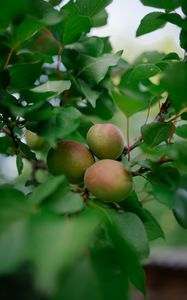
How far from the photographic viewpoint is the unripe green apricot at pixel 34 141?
1.08 metres

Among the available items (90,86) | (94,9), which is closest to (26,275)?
(90,86)

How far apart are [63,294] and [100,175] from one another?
0.37m

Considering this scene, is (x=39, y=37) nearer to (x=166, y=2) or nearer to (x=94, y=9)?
(x=94, y=9)

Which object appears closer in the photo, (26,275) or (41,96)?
(26,275)

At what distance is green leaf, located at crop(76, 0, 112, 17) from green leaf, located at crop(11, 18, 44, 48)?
221 millimetres

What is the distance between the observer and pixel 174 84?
0.61m

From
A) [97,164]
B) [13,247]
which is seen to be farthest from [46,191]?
[97,164]

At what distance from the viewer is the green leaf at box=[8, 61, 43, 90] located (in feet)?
2.48

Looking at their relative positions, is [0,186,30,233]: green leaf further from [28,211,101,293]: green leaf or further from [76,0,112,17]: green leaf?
[76,0,112,17]: green leaf

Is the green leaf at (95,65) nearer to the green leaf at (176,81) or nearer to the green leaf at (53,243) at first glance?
the green leaf at (176,81)

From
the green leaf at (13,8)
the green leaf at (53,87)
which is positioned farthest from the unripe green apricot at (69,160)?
the green leaf at (13,8)

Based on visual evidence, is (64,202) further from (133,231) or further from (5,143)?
(5,143)

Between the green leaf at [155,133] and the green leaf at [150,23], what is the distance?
27 centimetres

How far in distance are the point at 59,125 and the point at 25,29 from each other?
0.16 m
